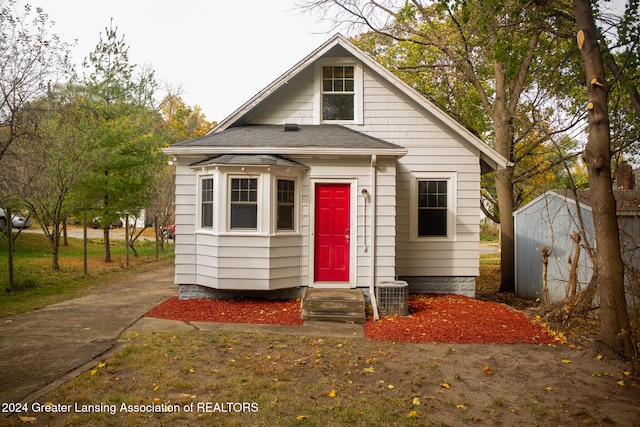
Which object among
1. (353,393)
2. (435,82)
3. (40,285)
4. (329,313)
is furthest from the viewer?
(435,82)

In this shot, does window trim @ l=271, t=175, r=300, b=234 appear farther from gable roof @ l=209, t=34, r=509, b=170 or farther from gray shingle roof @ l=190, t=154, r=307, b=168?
gable roof @ l=209, t=34, r=509, b=170

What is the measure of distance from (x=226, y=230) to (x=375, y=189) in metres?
3.32

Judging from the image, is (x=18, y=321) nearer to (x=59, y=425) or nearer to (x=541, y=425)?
(x=59, y=425)

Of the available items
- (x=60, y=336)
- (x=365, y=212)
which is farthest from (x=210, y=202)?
(x=60, y=336)

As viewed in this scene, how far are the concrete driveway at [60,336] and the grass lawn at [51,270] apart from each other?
81 centimetres

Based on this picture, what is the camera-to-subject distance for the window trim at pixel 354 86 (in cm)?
1095

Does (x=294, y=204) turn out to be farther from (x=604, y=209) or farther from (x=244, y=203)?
(x=604, y=209)

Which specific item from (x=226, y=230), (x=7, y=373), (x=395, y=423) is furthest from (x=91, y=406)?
(x=226, y=230)

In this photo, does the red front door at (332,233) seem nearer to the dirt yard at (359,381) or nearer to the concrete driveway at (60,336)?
the dirt yard at (359,381)

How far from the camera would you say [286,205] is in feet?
31.5

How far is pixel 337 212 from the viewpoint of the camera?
9.81m

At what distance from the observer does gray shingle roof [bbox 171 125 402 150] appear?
9.52m

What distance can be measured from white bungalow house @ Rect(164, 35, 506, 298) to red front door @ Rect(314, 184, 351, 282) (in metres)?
0.02

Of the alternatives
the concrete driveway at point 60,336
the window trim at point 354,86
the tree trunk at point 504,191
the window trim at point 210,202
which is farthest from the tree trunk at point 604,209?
the tree trunk at point 504,191
